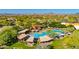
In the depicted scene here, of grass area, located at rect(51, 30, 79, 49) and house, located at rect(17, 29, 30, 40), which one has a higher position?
house, located at rect(17, 29, 30, 40)

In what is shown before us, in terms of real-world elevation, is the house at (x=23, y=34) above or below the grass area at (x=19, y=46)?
above

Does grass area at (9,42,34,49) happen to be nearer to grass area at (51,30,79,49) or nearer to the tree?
the tree

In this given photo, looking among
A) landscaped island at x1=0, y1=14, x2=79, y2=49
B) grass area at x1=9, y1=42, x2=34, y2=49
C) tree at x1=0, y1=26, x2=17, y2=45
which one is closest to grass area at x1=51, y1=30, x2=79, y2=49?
landscaped island at x1=0, y1=14, x2=79, y2=49

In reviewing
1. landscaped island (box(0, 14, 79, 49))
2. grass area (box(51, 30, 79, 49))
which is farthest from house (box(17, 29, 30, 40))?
grass area (box(51, 30, 79, 49))

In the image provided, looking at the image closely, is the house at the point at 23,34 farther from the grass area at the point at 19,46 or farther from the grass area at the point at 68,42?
the grass area at the point at 68,42

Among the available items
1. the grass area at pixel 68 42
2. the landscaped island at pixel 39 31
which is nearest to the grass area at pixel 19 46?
the landscaped island at pixel 39 31
